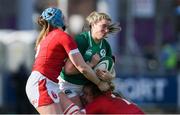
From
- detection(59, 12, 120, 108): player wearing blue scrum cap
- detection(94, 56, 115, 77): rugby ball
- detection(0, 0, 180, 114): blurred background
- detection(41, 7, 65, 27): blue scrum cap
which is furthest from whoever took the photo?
detection(0, 0, 180, 114): blurred background

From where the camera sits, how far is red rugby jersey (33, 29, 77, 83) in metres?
9.16

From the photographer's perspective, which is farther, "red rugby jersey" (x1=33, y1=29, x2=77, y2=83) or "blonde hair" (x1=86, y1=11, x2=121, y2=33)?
"blonde hair" (x1=86, y1=11, x2=121, y2=33)

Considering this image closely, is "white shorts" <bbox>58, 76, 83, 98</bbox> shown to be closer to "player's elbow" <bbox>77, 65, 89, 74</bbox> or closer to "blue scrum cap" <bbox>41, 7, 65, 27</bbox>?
"player's elbow" <bbox>77, 65, 89, 74</bbox>

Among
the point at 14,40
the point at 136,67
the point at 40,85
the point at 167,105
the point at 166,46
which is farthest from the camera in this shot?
the point at 166,46

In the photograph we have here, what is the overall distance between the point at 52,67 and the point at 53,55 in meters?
0.13

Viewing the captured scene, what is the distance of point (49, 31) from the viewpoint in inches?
369

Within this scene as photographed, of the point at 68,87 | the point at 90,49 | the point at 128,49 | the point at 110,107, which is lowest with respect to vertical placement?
the point at 128,49

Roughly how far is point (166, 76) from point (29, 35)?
3.92m

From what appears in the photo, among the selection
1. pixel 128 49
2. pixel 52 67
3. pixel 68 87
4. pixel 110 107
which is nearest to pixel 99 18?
pixel 52 67

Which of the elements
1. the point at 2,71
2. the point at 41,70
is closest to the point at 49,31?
the point at 41,70

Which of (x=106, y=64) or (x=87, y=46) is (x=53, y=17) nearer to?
(x=87, y=46)

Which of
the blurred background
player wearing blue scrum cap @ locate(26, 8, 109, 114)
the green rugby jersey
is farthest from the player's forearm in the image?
the blurred background

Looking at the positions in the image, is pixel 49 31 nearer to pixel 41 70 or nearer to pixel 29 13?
pixel 41 70

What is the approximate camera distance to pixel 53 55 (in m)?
9.20
